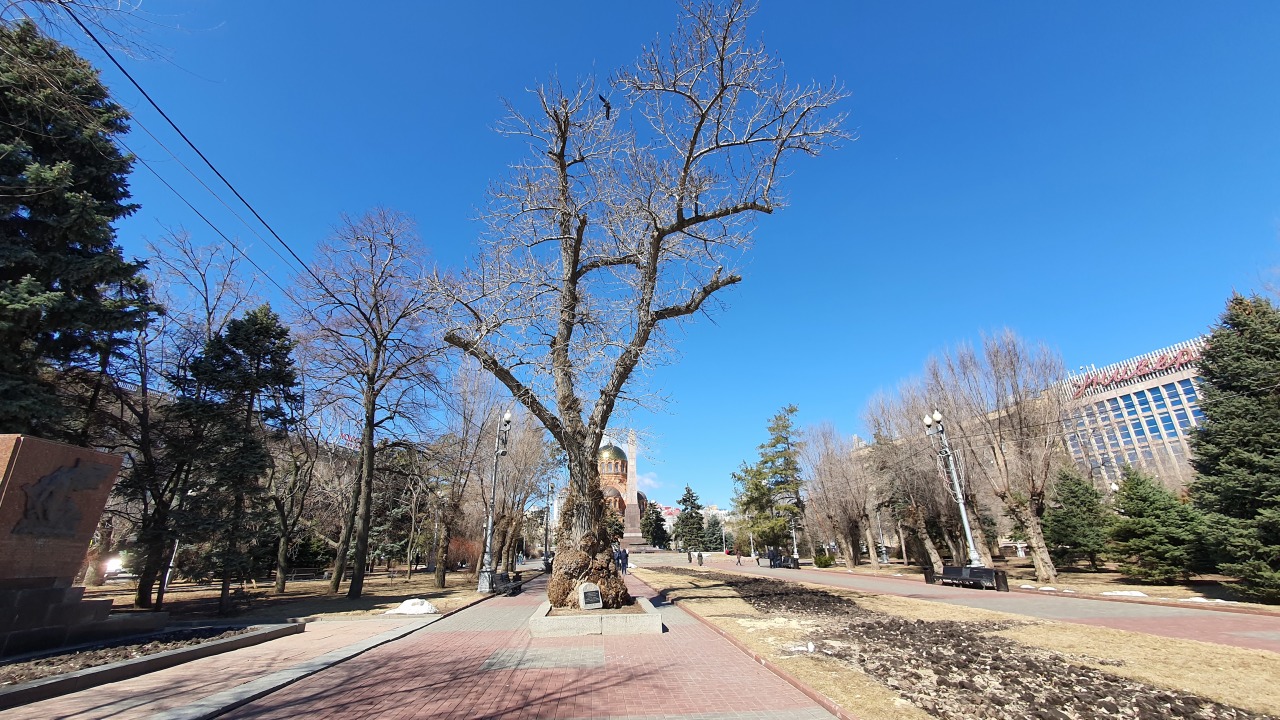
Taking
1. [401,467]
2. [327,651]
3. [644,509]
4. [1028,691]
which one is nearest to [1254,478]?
[1028,691]

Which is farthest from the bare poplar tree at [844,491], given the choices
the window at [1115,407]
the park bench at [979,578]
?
the window at [1115,407]

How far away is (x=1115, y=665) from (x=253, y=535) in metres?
19.4

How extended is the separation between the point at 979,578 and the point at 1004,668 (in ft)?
48.9

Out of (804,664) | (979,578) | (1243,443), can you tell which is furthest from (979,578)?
(804,664)

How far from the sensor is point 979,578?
1928 cm

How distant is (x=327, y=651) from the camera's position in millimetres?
9156

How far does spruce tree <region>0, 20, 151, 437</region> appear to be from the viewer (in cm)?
1031

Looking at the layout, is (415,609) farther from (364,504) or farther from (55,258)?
(55,258)

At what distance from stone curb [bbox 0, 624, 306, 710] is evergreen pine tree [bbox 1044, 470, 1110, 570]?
109 ft

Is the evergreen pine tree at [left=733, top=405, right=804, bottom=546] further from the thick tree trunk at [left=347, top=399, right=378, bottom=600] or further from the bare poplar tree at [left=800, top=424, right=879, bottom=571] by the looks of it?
the thick tree trunk at [left=347, top=399, right=378, bottom=600]

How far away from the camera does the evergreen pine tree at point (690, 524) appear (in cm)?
7431

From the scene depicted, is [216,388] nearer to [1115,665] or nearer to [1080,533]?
[1115,665]

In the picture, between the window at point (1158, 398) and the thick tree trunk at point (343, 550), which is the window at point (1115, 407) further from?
the thick tree trunk at point (343, 550)

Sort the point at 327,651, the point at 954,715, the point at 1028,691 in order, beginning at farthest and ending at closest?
the point at 327,651, the point at 1028,691, the point at 954,715
